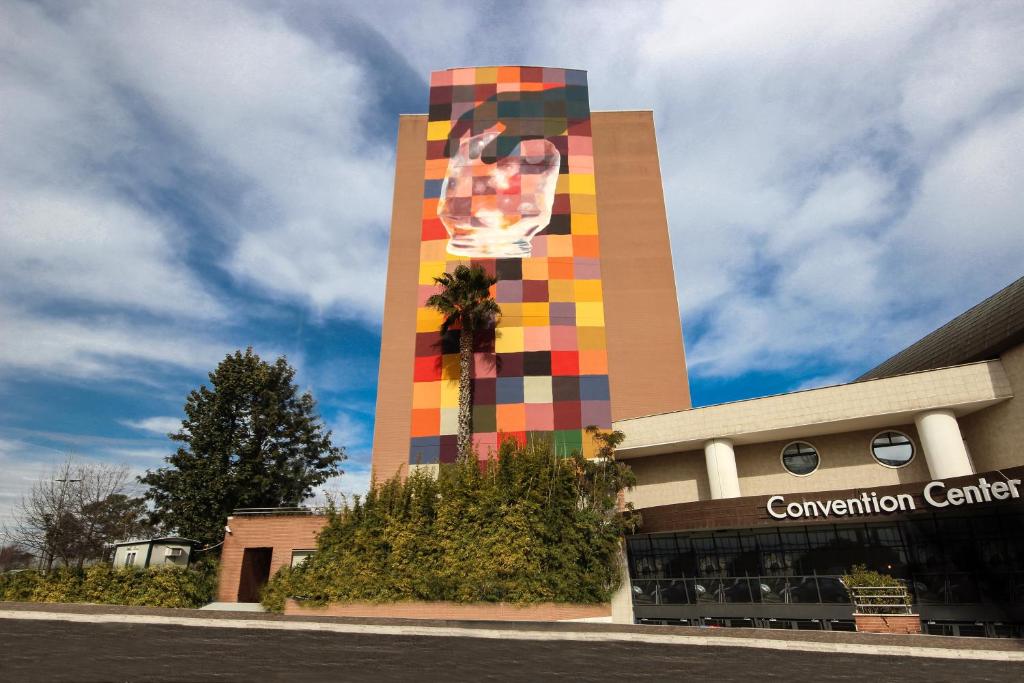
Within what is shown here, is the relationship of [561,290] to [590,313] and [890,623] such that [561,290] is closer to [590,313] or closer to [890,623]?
[590,313]

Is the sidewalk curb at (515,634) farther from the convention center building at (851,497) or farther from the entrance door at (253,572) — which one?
the entrance door at (253,572)

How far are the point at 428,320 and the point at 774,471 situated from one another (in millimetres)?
23395

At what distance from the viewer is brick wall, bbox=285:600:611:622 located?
22.4 meters

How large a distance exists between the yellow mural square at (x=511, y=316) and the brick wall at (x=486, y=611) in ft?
61.1

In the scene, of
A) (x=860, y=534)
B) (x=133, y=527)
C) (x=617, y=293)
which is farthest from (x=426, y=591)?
(x=133, y=527)

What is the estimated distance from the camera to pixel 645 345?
118 ft

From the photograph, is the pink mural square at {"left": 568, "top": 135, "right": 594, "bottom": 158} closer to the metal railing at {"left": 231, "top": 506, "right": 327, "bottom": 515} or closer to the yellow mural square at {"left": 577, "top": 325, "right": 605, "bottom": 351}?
the yellow mural square at {"left": 577, "top": 325, "right": 605, "bottom": 351}

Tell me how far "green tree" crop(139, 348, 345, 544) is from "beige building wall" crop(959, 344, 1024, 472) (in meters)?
40.5

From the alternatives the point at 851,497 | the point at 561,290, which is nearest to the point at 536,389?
the point at 561,290

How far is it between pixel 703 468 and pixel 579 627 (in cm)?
1199

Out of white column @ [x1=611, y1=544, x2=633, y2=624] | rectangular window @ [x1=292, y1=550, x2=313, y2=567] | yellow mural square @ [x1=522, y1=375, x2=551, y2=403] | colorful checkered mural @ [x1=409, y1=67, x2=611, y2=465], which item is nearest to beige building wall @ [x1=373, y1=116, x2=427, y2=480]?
colorful checkered mural @ [x1=409, y1=67, x2=611, y2=465]

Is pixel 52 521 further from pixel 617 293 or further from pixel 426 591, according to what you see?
pixel 617 293

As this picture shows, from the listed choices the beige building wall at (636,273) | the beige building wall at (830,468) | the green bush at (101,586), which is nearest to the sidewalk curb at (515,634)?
the green bush at (101,586)

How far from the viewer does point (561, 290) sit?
3762cm
